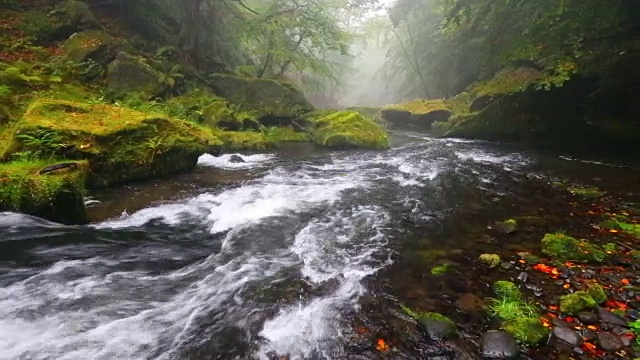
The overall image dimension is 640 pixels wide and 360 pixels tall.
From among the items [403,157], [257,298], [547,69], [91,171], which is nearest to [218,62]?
[403,157]

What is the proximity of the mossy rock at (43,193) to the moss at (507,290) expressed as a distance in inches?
223

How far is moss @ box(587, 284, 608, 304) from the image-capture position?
12.1 feet

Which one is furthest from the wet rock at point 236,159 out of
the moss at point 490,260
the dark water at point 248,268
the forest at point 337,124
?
the moss at point 490,260

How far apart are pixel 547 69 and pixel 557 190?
5.77 m

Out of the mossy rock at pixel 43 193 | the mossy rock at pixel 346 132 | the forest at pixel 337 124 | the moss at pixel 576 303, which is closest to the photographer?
the moss at pixel 576 303

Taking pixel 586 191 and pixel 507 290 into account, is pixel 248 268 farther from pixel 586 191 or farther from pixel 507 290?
pixel 586 191

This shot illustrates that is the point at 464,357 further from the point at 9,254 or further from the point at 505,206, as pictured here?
the point at 9,254

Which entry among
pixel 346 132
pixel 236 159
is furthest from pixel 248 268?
pixel 346 132

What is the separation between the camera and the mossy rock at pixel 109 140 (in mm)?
6605

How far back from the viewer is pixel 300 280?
4.29 metres

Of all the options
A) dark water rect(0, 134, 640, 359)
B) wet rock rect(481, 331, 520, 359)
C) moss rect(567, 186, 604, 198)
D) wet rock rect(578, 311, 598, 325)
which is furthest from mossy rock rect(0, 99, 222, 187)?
moss rect(567, 186, 604, 198)

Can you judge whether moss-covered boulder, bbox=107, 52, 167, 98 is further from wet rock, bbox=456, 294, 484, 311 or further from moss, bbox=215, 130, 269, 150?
wet rock, bbox=456, 294, 484, 311

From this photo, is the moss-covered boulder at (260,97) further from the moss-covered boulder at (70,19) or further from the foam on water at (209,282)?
the foam on water at (209,282)

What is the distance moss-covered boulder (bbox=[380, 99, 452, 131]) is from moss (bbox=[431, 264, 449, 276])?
16821mm
